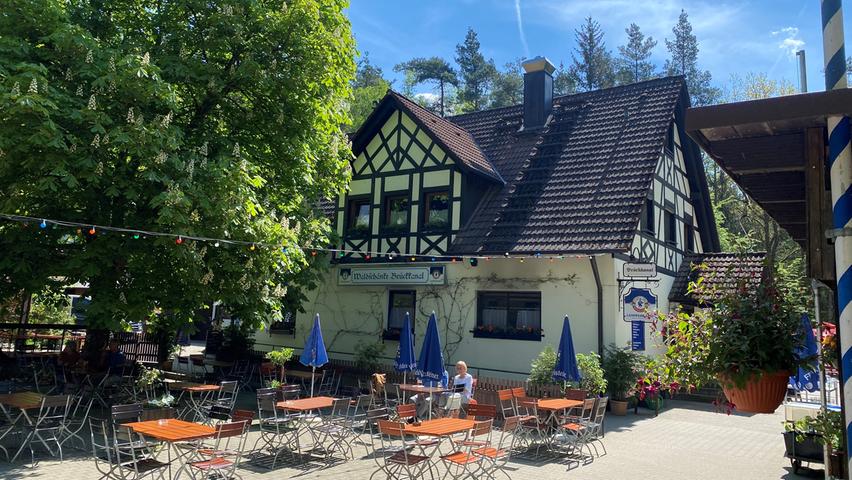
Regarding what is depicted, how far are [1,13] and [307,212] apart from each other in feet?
20.5

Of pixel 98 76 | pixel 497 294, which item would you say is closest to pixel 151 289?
pixel 98 76

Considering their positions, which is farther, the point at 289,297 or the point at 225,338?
the point at 225,338

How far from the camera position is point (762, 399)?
3707 millimetres

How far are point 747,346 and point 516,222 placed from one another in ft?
42.2

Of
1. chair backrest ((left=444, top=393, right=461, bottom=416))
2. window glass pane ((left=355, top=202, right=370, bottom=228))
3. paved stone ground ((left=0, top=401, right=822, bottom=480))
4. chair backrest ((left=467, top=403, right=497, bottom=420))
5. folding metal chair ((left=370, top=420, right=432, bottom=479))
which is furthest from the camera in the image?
window glass pane ((left=355, top=202, right=370, bottom=228))

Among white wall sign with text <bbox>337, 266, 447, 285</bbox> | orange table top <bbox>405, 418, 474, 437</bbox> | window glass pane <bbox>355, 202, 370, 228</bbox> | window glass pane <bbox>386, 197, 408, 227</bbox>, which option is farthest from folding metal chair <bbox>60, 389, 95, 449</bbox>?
window glass pane <bbox>386, 197, 408, 227</bbox>

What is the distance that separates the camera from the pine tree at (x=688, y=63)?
39.3 metres

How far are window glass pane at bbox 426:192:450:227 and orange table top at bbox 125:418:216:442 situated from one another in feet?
36.2

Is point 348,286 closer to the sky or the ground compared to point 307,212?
closer to the ground

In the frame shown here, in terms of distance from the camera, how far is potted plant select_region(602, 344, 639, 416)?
551 inches

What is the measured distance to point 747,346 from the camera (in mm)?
3615

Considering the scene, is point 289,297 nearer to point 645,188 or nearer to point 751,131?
point 645,188

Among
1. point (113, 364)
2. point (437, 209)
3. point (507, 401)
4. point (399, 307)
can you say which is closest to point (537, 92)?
point (437, 209)

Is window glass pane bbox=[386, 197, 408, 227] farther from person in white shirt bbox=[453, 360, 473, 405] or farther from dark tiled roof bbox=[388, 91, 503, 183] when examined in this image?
person in white shirt bbox=[453, 360, 473, 405]
